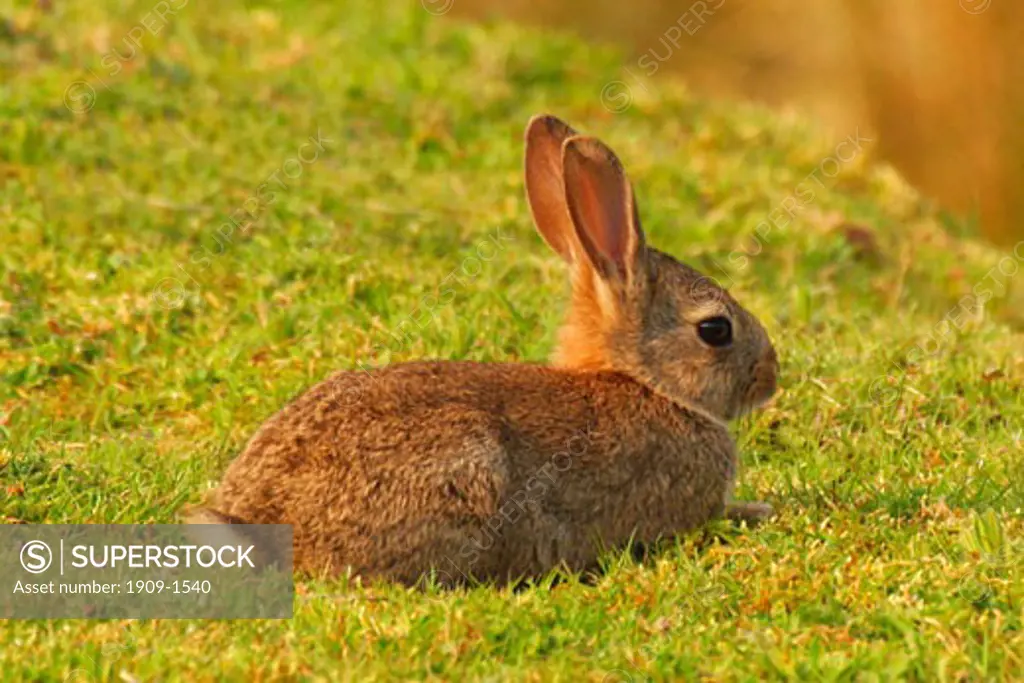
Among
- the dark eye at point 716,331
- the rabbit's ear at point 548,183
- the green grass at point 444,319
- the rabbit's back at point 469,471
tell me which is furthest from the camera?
the rabbit's ear at point 548,183

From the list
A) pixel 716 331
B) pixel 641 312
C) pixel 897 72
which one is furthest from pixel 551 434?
pixel 897 72

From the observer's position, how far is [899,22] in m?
16.9

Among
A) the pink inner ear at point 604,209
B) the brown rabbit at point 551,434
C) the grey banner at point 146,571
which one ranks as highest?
the pink inner ear at point 604,209

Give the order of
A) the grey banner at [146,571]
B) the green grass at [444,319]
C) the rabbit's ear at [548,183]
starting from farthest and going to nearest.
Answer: the rabbit's ear at [548,183] → the grey banner at [146,571] → the green grass at [444,319]

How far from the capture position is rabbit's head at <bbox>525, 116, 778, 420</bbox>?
22.1 ft

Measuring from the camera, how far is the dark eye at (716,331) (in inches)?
271

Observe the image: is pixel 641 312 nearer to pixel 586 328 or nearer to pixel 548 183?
pixel 586 328

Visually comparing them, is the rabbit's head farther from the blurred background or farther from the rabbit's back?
the blurred background

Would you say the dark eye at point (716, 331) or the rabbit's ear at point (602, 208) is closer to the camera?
the rabbit's ear at point (602, 208)

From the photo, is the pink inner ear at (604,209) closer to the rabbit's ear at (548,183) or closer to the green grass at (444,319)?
the rabbit's ear at (548,183)

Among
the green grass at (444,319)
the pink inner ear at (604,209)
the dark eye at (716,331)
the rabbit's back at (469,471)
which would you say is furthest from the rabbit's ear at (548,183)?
the green grass at (444,319)

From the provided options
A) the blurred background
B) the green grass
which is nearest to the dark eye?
the green grass

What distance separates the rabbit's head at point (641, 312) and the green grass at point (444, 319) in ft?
1.77

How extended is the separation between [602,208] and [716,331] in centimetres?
71
